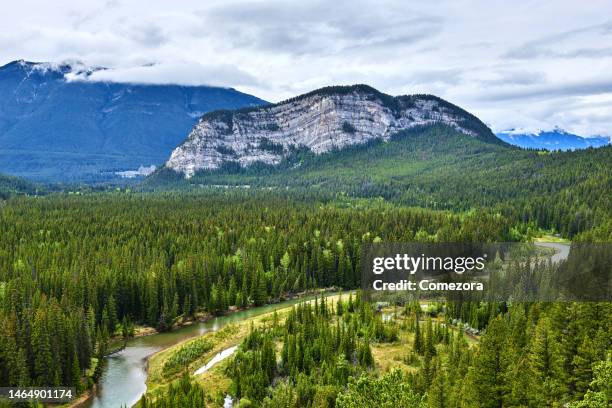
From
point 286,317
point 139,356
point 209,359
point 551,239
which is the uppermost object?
point 551,239

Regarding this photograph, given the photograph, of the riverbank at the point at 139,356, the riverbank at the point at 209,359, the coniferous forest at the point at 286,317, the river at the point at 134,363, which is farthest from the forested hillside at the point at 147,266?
the riverbank at the point at 209,359

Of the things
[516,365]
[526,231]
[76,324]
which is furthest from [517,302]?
[526,231]

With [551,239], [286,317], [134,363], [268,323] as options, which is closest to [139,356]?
[134,363]

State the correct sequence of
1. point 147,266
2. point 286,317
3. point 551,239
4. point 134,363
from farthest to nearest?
point 551,239 → point 147,266 → point 286,317 → point 134,363

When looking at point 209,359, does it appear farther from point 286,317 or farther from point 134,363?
point 286,317

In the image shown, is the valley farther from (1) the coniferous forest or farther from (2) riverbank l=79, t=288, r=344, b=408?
(2) riverbank l=79, t=288, r=344, b=408

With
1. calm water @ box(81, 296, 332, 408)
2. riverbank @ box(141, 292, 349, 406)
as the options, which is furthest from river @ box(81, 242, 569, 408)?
riverbank @ box(141, 292, 349, 406)

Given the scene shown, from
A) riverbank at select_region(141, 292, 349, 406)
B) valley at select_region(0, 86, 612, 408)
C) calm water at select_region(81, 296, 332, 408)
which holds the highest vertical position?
valley at select_region(0, 86, 612, 408)

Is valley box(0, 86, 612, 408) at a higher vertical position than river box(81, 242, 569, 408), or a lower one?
higher
